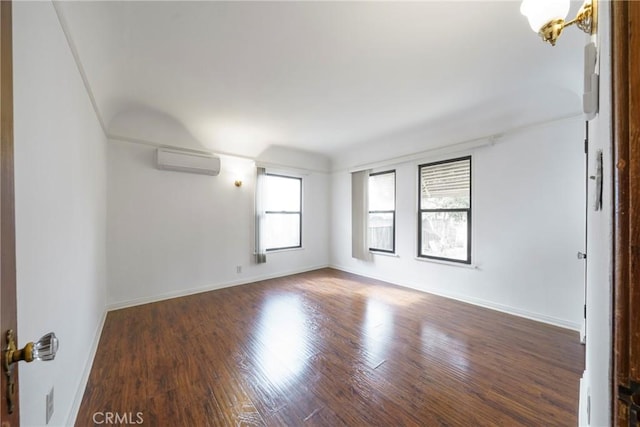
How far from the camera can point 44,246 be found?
1.18 metres

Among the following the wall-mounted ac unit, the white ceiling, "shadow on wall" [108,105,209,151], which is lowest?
the wall-mounted ac unit

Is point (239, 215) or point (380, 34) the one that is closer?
point (380, 34)

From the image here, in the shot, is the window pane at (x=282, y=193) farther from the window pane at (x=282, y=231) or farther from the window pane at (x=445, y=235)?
the window pane at (x=445, y=235)

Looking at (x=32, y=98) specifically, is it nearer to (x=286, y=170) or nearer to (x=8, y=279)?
(x=8, y=279)

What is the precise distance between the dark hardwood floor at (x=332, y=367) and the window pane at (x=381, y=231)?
1.46 metres

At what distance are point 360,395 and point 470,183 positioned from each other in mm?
3045

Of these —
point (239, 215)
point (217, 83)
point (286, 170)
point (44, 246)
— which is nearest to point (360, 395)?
point (44, 246)

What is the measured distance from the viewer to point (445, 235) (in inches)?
149

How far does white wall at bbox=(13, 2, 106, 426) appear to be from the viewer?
98 centimetres

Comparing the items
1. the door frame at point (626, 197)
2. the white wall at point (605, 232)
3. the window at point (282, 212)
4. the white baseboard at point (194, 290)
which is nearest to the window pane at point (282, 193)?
the window at point (282, 212)

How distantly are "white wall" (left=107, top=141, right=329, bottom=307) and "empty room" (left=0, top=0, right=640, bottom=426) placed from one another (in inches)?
1.2

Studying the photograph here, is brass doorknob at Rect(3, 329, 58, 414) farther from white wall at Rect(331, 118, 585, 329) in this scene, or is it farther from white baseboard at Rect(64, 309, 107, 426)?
white wall at Rect(331, 118, 585, 329)

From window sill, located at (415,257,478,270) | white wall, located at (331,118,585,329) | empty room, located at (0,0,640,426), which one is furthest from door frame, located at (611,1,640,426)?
window sill, located at (415,257,478,270)

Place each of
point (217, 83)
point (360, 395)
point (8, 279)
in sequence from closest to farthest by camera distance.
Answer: point (8, 279) → point (360, 395) → point (217, 83)
